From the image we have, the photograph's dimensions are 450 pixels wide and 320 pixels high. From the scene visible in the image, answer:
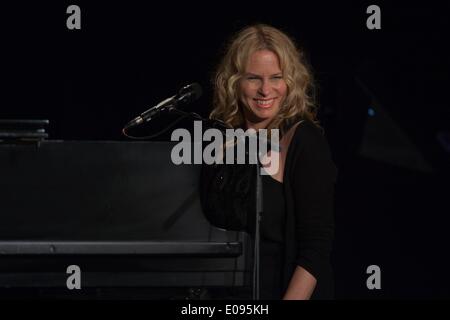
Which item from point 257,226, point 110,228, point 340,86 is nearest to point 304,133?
point 257,226

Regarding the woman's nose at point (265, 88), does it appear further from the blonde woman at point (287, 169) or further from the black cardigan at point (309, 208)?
the black cardigan at point (309, 208)

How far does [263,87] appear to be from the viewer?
233 cm

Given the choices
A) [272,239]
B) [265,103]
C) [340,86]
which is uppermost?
[340,86]

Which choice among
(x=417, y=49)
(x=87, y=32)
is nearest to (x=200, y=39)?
(x=87, y=32)

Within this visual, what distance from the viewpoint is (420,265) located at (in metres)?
3.88

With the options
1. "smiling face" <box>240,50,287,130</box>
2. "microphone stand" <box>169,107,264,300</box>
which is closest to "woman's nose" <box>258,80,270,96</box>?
"smiling face" <box>240,50,287,130</box>

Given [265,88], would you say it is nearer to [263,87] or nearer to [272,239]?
[263,87]

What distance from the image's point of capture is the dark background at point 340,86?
3.32 meters

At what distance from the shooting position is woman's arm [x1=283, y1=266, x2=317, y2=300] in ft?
7.05

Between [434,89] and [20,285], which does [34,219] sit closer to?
[20,285]

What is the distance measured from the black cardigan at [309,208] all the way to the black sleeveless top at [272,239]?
0.02m

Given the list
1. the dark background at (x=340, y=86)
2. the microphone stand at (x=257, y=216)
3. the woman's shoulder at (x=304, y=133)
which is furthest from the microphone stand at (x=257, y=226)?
the dark background at (x=340, y=86)

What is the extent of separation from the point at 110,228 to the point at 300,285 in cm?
57
